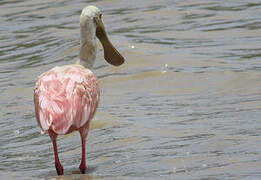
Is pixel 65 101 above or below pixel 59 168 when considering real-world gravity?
above

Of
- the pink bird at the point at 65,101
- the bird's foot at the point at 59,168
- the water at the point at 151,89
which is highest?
the pink bird at the point at 65,101

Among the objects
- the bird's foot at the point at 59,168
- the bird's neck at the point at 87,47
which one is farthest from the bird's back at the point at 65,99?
the bird's neck at the point at 87,47

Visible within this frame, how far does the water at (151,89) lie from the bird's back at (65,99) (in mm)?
576

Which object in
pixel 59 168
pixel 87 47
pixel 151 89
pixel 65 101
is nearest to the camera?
pixel 65 101

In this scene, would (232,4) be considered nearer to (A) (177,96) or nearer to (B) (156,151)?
(A) (177,96)

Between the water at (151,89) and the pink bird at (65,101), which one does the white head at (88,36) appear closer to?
the pink bird at (65,101)

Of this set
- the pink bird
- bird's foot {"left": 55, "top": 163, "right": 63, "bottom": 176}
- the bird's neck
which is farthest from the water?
the bird's neck

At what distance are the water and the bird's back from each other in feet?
1.89

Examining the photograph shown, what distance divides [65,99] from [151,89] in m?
5.00

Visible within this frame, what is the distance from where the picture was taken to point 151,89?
46.1ft

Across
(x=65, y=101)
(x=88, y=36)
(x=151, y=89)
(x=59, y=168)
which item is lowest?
(x=151, y=89)

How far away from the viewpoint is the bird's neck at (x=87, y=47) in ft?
34.2

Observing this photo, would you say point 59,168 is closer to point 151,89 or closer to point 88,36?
point 88,36

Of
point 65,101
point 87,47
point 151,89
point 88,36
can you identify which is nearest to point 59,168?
point 65,101
